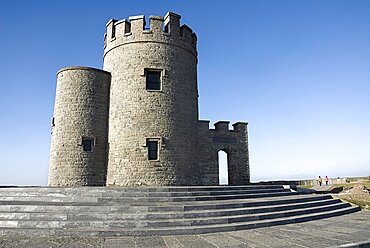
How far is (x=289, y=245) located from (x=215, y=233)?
2.25 metres

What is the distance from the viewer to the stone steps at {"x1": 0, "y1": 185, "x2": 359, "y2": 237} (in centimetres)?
753

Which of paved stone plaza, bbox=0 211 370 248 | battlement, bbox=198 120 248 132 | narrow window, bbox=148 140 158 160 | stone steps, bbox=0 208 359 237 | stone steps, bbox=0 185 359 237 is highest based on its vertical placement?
battlement, bbox=198 120 248 132

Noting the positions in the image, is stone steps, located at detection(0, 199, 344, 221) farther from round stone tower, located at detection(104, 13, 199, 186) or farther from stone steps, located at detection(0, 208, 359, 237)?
round stone tower, located at detection(104, 13, 199, 186)

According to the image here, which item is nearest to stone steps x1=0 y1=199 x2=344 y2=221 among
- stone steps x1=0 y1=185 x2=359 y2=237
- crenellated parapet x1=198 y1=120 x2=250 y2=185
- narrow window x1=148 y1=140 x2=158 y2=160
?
stone steps x1=0 y1=185 x2=359 y2=237

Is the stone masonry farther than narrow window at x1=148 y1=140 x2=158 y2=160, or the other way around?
the stone masonry

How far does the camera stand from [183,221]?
317 inches

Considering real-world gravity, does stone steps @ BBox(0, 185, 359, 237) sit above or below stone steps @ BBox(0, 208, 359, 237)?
above

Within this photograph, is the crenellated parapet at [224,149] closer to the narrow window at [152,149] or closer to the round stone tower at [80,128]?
the narrow window at [152,149]

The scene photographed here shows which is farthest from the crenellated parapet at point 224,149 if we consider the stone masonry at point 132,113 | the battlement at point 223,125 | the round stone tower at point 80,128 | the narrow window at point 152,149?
the round stone tower at point 80,128

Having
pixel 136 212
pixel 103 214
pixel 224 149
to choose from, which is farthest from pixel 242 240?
pixel 224 149

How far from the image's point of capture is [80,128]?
15.2 m

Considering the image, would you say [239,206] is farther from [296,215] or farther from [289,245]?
[289,245]

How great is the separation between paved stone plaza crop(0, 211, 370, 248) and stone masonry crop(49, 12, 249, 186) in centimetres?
689

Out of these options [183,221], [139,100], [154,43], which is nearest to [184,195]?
[183,221]
